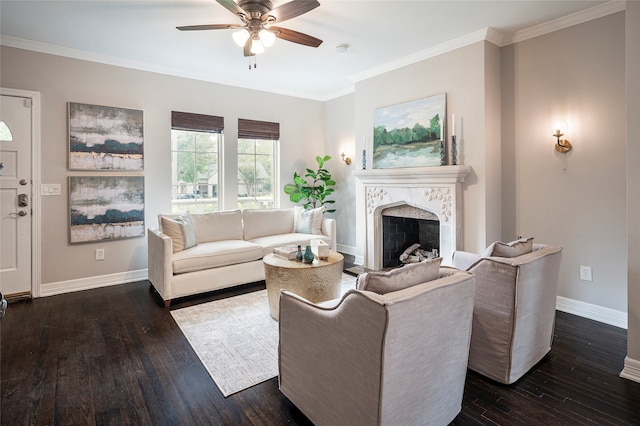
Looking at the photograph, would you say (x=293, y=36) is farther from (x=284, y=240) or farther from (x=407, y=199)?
(x=284, y=240)

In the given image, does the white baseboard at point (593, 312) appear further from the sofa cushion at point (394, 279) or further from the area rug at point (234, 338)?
the area rug at point (234, 338)

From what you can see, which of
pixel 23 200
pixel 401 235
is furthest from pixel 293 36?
pixel 23 200

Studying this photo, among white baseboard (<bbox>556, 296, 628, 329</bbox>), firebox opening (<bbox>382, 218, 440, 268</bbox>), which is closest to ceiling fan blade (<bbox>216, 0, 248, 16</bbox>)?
firebox opening (<bbox>382, 218, 440, 268</bbox>)

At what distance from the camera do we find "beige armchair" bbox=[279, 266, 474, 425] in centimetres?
Answer: 138

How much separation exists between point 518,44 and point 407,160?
5.33 ft

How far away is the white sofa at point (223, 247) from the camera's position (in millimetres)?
3582

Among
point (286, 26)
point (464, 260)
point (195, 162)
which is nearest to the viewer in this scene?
point (464, 260)

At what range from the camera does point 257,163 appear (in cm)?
557

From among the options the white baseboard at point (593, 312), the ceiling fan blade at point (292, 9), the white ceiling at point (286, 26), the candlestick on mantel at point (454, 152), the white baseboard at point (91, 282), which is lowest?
the white baseboard at point (593, 312)

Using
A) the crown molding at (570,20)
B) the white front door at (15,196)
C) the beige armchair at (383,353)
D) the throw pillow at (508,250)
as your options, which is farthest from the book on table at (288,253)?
the crown molding at (570,20)

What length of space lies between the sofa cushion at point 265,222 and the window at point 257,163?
0.65 meters

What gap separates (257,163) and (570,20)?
422 centimetres

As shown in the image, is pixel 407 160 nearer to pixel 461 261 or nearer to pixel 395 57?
pixel 395 57

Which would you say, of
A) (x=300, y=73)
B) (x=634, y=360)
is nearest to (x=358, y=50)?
(x=300, y=73)
